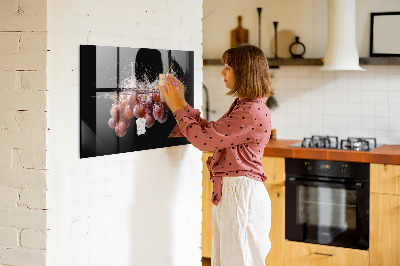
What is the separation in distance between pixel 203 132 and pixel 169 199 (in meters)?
0.52

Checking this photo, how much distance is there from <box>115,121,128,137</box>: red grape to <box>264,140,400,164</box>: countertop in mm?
1940

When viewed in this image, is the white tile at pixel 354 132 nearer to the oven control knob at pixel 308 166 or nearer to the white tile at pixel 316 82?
the white tile at pixel 316 82

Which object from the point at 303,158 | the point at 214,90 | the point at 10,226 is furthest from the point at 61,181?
the point at 214,90

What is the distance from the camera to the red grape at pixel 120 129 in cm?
269

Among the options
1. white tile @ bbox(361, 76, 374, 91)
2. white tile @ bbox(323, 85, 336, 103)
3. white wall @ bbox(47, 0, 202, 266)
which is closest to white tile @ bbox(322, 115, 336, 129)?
white tile @ bbox(323, 85, 336, 103)

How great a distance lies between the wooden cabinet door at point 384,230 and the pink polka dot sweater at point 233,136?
5.08 feet

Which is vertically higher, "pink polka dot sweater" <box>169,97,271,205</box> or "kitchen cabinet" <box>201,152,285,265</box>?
"pink polka dot sweater" <box>169,97,271,205</box>

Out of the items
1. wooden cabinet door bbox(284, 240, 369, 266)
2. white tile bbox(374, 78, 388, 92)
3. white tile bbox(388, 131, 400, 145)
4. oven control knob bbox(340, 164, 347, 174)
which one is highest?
white tile bbox(374, 78, 388, 92)

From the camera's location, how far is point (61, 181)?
94.7 inches

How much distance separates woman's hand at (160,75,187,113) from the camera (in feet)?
9.52

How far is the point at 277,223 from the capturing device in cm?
452

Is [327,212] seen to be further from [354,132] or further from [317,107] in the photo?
[317,107]

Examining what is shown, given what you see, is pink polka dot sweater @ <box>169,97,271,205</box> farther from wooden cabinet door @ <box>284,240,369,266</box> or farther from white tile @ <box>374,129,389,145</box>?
white tile @ <box>374,129,389,145</box>

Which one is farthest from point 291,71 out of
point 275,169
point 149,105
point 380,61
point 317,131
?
point 149,105
